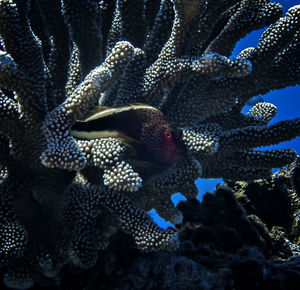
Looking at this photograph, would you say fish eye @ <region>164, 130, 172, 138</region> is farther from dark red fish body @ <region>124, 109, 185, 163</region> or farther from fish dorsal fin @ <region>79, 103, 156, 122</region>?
fish dorsal fin @ <region>79, 103, 156, 122</region>

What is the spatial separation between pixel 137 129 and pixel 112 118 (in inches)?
10.6

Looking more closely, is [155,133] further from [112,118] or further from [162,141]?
[112,118]

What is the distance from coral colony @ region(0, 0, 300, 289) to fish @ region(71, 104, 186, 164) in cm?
1

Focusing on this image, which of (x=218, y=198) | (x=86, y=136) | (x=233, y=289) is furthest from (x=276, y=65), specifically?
(x=233, y=289)

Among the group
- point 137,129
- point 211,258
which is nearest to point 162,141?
point 137,129

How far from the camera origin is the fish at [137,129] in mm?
2148

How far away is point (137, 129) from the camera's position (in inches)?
88.4

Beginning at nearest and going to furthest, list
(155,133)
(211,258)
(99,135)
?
(99,135)
(155,133)
(211,258)

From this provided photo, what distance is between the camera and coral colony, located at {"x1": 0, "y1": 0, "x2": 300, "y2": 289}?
1.94 meters

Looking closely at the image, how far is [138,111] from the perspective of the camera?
87.5 inches

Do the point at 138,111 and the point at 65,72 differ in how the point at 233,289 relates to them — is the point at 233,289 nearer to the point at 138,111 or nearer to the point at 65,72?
the point at 138,111

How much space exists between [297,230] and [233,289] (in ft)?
7.34

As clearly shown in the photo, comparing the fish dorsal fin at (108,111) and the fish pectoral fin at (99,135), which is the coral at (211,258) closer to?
the fish pectoral fin at (99,135)

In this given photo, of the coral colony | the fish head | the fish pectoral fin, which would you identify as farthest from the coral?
the fish pectoral fin
